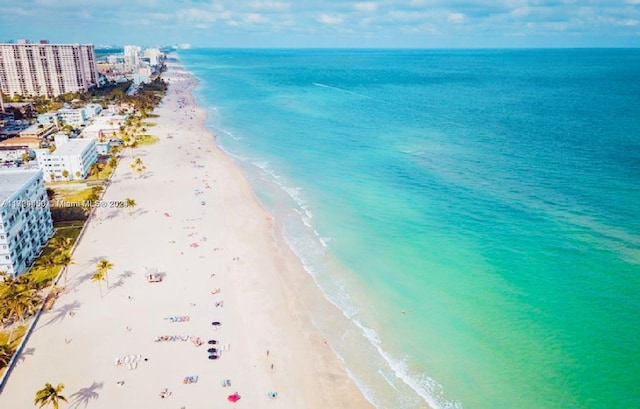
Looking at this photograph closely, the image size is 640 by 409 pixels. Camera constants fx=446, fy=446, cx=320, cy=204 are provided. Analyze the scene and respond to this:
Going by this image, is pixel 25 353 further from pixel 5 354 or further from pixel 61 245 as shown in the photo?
pixel 61 245

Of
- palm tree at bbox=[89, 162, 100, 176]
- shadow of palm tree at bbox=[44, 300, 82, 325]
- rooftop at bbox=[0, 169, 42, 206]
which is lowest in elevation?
shadow of palm tree at bbox=[44, 300, 82, 325]

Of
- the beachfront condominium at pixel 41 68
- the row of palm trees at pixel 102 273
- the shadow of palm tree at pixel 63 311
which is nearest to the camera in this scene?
the shadow of palm tree at pixel 63 311

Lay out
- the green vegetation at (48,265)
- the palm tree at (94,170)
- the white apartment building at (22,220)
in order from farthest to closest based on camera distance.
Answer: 1. the palm tree at (94,170)
2. the green vegetation at (48,265)
3. the white apartment building at (22,220)

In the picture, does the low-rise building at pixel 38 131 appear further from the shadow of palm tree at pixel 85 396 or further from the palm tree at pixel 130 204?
the shadow of palm tree at pixel 85 396

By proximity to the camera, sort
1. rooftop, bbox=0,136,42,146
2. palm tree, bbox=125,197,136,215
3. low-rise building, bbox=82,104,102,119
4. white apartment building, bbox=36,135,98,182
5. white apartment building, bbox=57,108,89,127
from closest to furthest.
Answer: palm tree, bbox=125,197,136,215, white apartment building, bbox=36,135,98,182, rooftop, bbox=0,136,42,146, white apartment building, bbox=57,108,89,127, low-rise building, bbox=82,104,102,119

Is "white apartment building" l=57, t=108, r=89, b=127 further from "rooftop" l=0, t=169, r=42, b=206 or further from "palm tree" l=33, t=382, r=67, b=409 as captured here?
"palm tree" l=33, t=382, r=67, b=409

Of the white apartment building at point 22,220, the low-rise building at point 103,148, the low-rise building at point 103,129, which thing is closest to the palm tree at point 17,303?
the white apartment building at point 22,220

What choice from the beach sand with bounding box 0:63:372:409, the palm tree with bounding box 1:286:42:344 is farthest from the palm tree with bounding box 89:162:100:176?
the palm tree with bounding box 1:286:42:344
